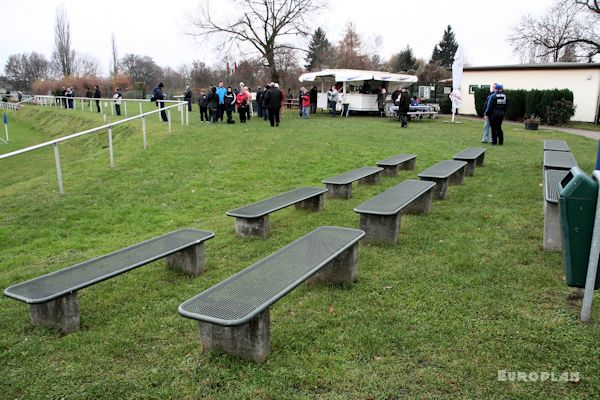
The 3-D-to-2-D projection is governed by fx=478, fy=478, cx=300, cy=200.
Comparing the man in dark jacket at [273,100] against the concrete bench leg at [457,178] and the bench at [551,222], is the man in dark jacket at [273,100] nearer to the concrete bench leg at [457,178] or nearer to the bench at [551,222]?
the concrete bench leg at [457,178]

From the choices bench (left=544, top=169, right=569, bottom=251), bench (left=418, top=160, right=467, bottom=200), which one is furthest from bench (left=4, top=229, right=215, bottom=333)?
bench (left=418, top=160, right=467, bottom=200)

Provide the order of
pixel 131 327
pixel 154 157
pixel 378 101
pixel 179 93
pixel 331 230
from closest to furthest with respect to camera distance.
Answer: pixel 131 327, pixel 331 230, pixel 154 157, pixel 378 101, pixel 179 93

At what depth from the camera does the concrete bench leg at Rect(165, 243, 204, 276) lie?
468 centimetres

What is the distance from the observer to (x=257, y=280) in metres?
3.46

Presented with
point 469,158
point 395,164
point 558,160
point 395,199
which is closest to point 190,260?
point 395,199

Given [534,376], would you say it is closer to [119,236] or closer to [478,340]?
[478,340]

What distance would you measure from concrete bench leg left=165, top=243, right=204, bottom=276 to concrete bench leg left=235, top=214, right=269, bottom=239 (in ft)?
3.55

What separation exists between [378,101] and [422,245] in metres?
21.3

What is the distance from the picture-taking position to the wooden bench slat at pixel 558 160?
735cm

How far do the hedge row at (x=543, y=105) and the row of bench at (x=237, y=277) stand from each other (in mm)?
21284

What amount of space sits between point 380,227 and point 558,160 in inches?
177

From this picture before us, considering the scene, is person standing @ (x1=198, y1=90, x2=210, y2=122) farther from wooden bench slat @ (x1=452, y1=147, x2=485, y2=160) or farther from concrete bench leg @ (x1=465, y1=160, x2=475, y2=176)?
concrete bench leg @ (x1=465, y1=160, x2=475, y2=176)

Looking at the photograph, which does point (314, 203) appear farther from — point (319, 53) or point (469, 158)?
point (319, 53)

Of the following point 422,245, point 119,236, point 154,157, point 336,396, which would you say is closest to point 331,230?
point 422,245
